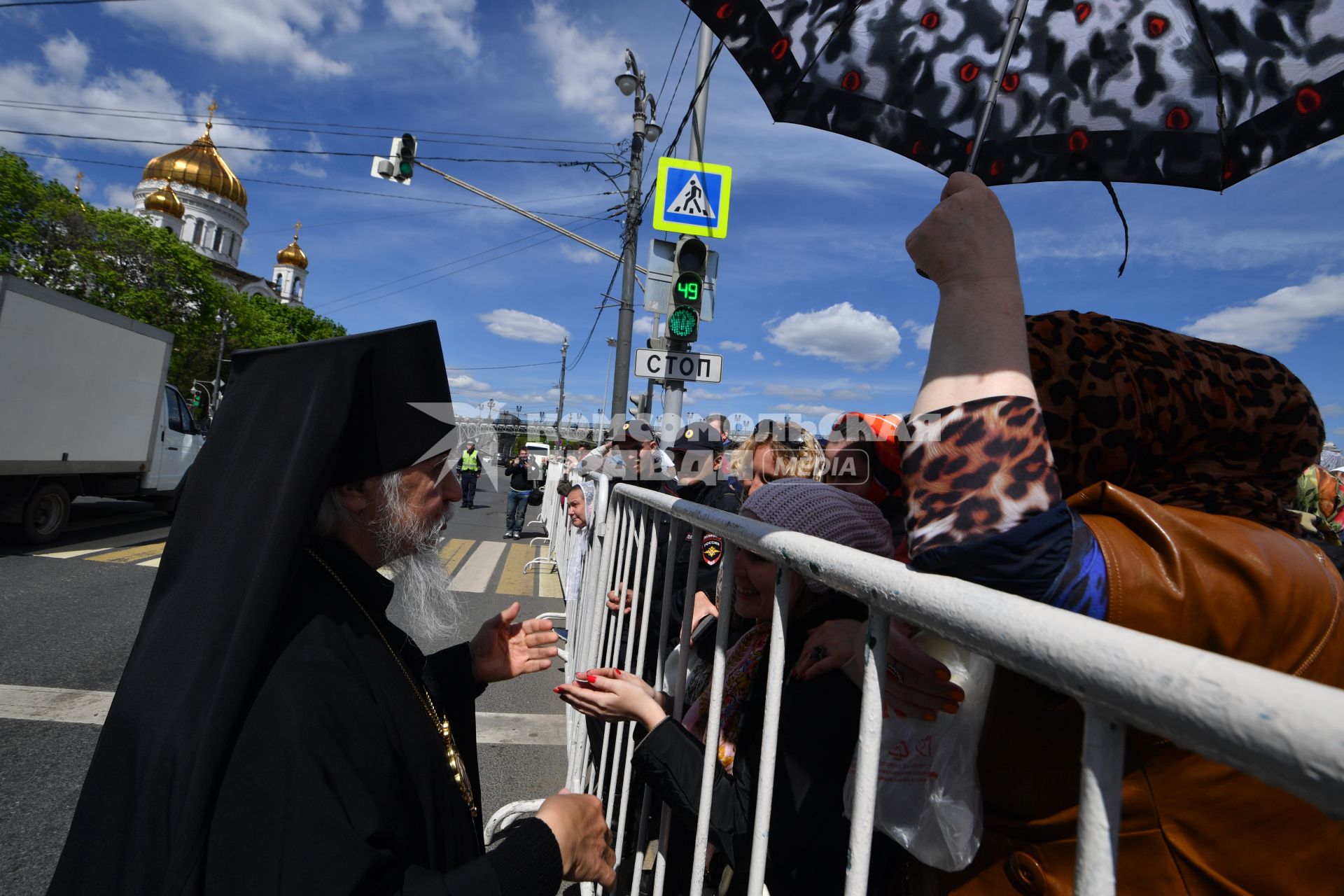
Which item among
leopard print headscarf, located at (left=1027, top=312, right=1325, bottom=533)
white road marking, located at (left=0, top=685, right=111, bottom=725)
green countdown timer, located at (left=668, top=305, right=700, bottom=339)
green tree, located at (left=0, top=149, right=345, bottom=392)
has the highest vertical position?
green tree, located at (left=0, top=149, right=345, bottom=392)

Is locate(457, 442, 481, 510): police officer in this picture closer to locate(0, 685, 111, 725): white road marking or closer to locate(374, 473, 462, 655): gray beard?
locate(0, 685, 111, 725): white road marking

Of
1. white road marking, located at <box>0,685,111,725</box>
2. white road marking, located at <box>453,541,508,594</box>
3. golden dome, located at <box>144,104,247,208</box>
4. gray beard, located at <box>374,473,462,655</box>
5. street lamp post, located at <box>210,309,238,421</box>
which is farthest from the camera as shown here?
golden dome, located at <box>144,104,247,208</box>

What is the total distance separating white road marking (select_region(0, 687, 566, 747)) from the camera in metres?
3.78

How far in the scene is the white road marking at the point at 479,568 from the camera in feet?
28.0

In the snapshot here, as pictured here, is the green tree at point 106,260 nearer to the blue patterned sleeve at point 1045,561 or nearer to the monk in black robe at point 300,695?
the monk in black robe at point 300,695

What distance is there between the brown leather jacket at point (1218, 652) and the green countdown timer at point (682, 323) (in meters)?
5.37

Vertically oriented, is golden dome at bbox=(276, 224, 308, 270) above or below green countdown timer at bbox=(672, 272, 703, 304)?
above

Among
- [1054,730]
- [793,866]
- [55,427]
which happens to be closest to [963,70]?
[1054,730]

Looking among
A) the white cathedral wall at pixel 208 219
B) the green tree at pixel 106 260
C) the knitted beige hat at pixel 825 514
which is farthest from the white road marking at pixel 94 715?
the white cathedral wall at pixel 208 219

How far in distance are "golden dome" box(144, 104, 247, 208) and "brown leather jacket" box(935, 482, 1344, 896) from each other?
75.0 metres

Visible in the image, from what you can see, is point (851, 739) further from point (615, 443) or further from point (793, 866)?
point (615, 443)

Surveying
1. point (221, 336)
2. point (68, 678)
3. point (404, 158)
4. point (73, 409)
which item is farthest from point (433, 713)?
point (221, 336)

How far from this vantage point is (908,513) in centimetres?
88

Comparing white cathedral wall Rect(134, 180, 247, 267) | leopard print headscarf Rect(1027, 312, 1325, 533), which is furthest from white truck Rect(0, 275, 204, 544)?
white cathedral wall Rect(134, 180, 247, 267)
